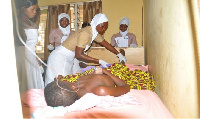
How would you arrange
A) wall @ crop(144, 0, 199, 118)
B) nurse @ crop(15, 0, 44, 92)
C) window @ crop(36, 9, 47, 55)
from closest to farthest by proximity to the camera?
wall @ crop(144, 0, 199, 118) < nurse @ crop(15, 0, 44, 92) < window @ crop(36, 9, 47, 55)

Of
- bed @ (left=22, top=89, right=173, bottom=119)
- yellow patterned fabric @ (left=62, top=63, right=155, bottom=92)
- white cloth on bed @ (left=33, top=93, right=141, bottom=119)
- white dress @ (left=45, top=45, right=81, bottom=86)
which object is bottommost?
bed @ (left=22, top=89, right=173, bottom=119)

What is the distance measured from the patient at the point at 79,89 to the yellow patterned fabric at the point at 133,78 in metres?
0.21

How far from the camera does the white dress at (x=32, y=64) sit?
8.15ft

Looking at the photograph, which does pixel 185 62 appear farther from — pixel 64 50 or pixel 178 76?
pixel 64 50

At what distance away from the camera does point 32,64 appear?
2.60m

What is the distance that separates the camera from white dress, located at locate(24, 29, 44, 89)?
2484mm

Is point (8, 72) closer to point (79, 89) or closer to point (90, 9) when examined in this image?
point (79, 89)

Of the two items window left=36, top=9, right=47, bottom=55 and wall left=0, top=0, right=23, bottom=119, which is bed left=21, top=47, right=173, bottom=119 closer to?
wall left=0, top=0, right=23, bottom=119

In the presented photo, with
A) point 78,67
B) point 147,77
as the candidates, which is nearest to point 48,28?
point 78,67

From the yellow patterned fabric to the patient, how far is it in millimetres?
209

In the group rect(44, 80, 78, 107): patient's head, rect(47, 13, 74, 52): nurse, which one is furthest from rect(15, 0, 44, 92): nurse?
rect(47, 13, 74, 52): nurse

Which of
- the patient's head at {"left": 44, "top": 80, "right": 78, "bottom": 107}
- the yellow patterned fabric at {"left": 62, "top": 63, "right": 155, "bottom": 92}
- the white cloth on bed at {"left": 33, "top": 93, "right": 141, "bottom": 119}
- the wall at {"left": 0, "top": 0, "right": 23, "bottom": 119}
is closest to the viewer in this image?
the wall at {"left": 0, "top": 0, "right": 23, "bottom": 119}

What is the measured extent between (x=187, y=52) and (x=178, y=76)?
24 cm

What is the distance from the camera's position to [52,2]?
6.14 meters
